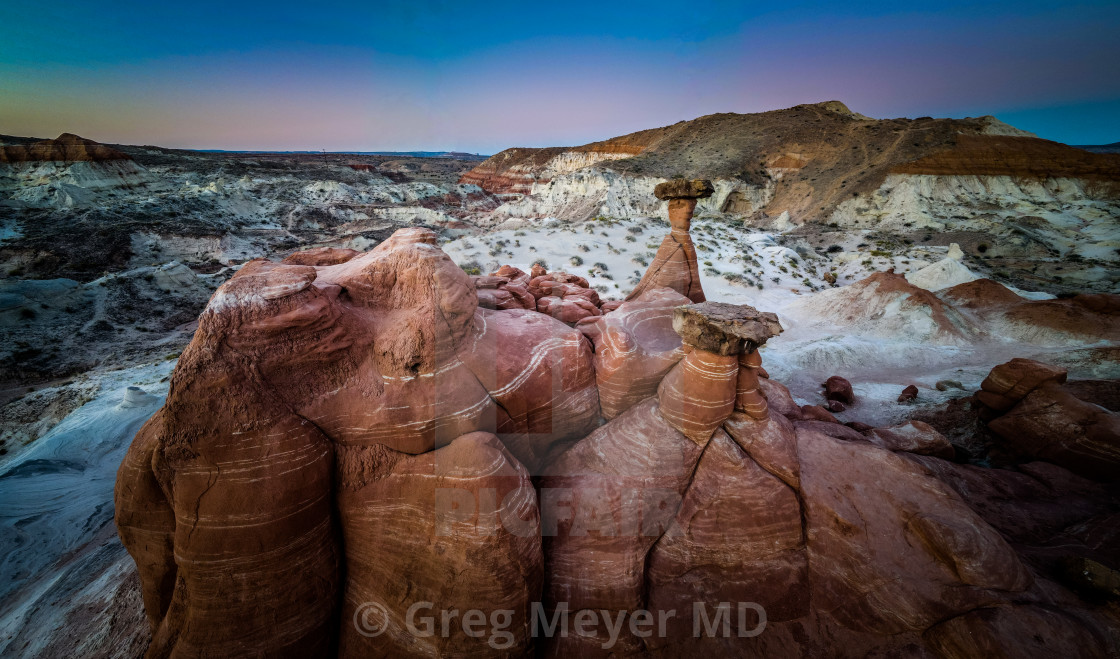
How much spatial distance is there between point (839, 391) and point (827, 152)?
39813mm

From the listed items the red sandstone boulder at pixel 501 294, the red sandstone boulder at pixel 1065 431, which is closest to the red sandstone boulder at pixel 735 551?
the red sandstone boulder at pixel 501 294

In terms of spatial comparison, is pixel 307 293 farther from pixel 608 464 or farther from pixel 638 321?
pixel 638 321

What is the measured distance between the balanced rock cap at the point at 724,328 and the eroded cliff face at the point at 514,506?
0.11 ft

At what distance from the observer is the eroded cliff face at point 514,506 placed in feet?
11.7

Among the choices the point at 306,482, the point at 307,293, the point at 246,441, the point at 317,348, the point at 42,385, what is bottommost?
the point at 42,385

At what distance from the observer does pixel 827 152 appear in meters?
38.5

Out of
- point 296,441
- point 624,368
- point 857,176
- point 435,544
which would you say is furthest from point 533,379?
point 857,176

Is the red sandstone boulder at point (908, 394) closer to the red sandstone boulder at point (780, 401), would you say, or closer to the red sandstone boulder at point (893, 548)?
the red sandstone boulder at point (780, 401)

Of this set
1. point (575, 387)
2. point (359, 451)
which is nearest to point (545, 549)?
point (575, 387)

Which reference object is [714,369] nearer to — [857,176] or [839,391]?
[839,391]

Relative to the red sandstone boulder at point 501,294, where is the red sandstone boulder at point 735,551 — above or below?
below

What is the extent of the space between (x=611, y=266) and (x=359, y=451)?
16.9 meters

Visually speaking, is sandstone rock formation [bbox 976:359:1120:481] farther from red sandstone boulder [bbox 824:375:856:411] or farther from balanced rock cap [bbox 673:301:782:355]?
balanced rock cap [bbox 673:301:782:355]

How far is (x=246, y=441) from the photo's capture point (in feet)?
11.5
